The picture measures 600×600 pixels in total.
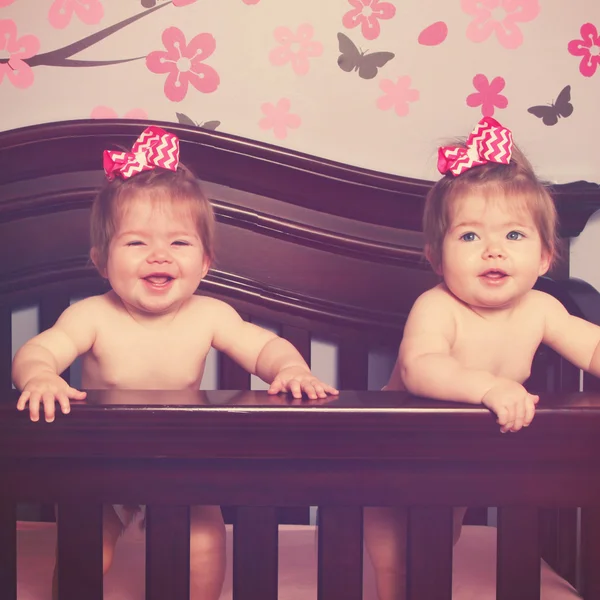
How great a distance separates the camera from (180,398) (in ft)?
2.28

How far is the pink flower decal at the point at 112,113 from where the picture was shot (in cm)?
143

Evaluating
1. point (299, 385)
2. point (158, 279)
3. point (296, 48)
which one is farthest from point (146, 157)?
point (296, 48)

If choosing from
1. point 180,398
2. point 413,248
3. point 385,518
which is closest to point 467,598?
point 385,518

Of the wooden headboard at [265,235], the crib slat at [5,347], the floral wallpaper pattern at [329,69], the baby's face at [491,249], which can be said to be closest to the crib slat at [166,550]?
the baby's face at [491,249]

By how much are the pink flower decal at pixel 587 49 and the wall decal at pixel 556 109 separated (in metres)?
0.05

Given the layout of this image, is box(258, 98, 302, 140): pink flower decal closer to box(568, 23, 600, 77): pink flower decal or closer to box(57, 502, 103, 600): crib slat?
box(568, 23, 600, 77): pink flower decal

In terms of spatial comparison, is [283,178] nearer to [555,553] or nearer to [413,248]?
[413,248]

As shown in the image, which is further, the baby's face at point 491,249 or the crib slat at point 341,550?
the baby's face at point 491,249

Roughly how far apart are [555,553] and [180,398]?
2.35ft

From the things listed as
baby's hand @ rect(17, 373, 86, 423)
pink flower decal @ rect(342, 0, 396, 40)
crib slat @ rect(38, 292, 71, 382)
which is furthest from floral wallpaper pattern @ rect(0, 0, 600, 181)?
baby's hand @ rect(17, 373, 86, 423)

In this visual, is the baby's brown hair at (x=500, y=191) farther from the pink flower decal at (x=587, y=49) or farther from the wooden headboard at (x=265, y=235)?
the pink flower decal at (x=587, y=49)

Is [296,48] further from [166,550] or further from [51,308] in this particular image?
[166,550]

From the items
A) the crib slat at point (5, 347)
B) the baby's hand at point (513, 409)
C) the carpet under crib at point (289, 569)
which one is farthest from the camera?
the crib slat at point (5, 347)

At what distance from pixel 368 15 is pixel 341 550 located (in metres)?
1.08
